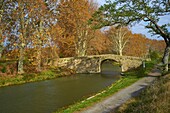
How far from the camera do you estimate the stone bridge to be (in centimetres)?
3981

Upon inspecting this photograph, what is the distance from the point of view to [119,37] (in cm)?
5625

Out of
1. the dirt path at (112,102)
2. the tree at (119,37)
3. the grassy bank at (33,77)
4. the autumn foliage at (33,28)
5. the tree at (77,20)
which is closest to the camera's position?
the dirt path at (112,102)

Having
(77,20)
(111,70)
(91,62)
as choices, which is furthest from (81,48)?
(111,70)

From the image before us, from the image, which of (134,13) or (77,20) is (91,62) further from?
(134,13)

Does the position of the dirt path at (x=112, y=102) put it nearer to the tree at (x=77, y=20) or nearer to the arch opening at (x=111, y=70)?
the tree at (x=77, y=20)

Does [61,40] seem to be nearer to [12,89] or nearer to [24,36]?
[24,36]

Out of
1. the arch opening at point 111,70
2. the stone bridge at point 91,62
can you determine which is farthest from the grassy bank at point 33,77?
the arch opening at point 111,70

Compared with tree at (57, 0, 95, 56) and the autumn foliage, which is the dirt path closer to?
the autumn foliage

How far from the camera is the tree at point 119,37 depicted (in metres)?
56.2

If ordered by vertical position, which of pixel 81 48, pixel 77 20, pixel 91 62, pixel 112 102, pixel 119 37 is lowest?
pixel 112 102

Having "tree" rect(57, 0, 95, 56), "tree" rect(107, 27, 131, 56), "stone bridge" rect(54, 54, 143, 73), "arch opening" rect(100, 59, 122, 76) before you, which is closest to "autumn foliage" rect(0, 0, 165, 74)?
"tree" rect(57, 0, 95, 56)

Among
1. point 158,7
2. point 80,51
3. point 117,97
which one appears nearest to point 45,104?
point 117,97

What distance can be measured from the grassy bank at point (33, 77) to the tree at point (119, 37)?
2186 centimetres

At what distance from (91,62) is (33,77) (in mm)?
13129
